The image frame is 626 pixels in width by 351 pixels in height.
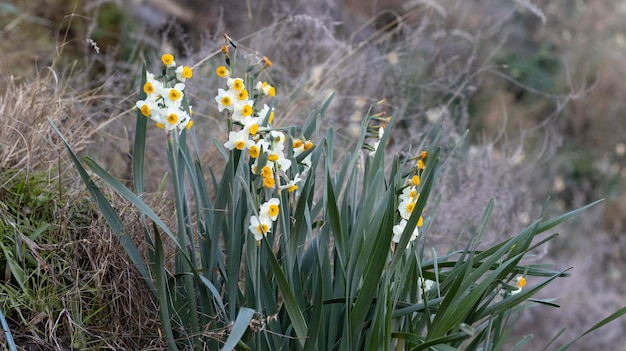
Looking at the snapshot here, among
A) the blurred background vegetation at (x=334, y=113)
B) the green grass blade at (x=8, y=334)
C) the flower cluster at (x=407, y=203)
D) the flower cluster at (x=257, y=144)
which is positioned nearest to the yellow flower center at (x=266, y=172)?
the flower cluster at (x=257, y=144)

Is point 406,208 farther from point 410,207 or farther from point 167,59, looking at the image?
point 167,59

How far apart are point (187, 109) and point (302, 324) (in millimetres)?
601

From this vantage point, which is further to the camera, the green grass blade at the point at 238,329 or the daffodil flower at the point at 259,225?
the daffodil flower at the point at 259,225

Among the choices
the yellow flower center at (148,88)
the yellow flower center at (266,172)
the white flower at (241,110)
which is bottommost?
the yellow flower center at (266,172)

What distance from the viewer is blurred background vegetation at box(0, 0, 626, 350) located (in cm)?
187

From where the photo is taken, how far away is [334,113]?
3.42 m

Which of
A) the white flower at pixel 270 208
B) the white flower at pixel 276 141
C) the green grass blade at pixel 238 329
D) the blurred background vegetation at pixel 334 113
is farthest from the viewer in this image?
the blurred background vegetation at pixel 334 113

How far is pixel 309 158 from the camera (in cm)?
182

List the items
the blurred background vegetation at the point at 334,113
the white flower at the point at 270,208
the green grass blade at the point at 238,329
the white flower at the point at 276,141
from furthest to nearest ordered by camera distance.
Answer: the blurred background vegetation at the point at 334,113
the white flower at the point at 276,141
the white flower at the point at 270,208
the green grass blade at the point at 238,329

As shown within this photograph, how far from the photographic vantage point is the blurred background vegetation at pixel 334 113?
1865 mm

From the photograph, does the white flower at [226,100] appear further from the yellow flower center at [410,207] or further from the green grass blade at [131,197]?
the yellow flower center at [410,207]

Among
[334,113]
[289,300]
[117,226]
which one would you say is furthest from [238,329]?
[334,113]

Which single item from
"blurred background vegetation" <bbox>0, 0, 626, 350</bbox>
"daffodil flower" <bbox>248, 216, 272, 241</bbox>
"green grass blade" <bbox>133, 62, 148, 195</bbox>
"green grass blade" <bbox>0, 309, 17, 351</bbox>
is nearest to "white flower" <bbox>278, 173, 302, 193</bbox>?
"daffodil flower" <bbox>248, 216, 272, 241</bbox>

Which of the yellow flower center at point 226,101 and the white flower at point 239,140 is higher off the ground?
the yellow flower center at point 226,101
